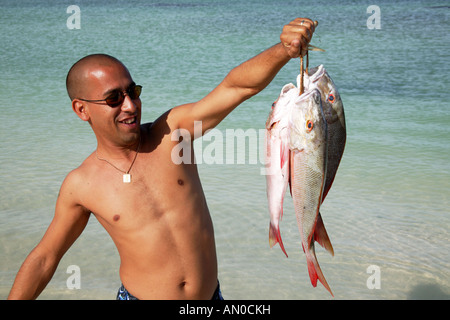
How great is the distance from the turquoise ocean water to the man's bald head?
2.15 metres

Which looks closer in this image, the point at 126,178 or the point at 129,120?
the point at 129,120

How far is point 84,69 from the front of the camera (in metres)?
2.42

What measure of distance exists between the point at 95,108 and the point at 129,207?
0.46 metres

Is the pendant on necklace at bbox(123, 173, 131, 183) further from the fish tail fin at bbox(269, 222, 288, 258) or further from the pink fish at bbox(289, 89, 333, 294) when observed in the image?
the pink fish at bbox(289, 89, 333, 294)

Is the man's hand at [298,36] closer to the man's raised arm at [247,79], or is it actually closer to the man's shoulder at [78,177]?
the man's raised arm at [247,79]

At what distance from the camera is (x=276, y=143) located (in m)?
1.96

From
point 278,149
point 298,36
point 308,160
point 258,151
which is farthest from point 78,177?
point 258,151

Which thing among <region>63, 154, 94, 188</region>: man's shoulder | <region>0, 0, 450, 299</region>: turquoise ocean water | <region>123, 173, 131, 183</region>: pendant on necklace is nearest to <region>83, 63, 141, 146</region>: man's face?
<region>123, 173, 131, 183</region>: pendant on necklace

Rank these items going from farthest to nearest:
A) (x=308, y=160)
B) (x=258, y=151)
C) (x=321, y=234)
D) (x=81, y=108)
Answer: (x=258, y=151), (x=81, y=108), (x=321, y=234), (x=308, y=160)

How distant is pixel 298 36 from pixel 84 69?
1035mm

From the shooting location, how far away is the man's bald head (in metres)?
2.39

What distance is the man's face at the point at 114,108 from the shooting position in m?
2.36

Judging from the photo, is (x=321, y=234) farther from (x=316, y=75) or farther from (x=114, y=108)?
(x=114, y=108)

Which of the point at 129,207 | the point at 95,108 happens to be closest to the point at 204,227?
the point at 129,207
